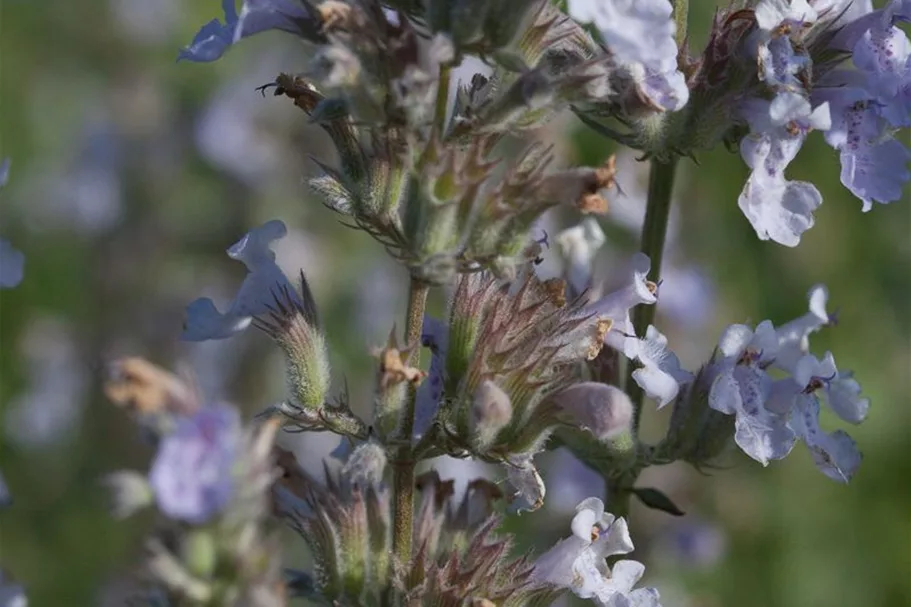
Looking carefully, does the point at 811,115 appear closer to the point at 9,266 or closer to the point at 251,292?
the point at 251,292

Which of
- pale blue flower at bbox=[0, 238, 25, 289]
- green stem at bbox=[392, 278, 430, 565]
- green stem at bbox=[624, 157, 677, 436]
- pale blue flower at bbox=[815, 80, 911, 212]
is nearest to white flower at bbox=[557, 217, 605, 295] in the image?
green stem at bbox=[624, 157, 677, 436]

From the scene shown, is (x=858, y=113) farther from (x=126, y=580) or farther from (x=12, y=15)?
(x=12, y=15)

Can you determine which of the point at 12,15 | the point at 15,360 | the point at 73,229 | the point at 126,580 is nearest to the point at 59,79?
the point at 12,15

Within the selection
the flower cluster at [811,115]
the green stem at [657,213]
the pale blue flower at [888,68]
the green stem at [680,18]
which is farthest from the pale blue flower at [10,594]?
the pale blue flower at [888,68]

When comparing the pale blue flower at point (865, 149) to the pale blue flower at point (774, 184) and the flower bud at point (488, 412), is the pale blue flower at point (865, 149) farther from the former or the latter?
the flower bud at point (488, 412)

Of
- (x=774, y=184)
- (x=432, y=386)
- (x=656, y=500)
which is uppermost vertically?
(x=774, y=184)


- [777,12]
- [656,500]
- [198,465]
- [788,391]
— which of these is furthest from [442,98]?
[656,500]
